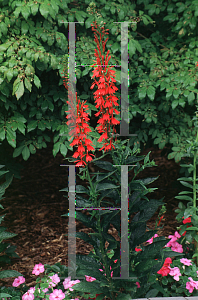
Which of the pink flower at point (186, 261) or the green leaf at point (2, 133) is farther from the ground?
the green leaf at point (2, 133)

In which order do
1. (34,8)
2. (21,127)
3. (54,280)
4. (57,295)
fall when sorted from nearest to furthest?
1. (57,295)
2. (54,280)
3. (34,8)
4. (21,127)

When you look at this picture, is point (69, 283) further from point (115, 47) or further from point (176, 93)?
point (115, 47)

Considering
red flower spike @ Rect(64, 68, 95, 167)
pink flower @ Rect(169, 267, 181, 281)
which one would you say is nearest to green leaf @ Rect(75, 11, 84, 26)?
red flower spike @ Rect(64, 68, 95, 167)

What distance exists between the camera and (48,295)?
202 cm

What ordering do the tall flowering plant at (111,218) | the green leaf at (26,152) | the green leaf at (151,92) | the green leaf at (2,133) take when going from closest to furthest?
the tall flowering plant at (111,218), the green leaf at (2,133), the green leaf at (151,92), the green leaf at (26,152)

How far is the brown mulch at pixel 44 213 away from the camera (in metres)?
2.97

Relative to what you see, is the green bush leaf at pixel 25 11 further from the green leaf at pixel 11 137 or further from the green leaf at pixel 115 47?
the green leaf at pixel 11 137

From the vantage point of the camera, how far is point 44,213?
372cm

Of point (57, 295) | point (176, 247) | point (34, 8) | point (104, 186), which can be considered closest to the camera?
point (104, 186)

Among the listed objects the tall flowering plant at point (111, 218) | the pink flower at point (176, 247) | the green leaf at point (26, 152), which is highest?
the green leaf at point (26, 152)

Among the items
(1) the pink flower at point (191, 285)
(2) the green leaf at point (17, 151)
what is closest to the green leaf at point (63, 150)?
(2) the green leaf at point (17, 151)

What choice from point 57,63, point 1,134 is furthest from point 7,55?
point 1,134

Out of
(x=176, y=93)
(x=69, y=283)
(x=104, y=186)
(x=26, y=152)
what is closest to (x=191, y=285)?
(x=69, y=283)

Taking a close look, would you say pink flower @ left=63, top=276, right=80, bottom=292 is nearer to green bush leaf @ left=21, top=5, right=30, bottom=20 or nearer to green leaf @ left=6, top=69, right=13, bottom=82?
green leaf @ left=6, top=69, right=13, bottom=82
